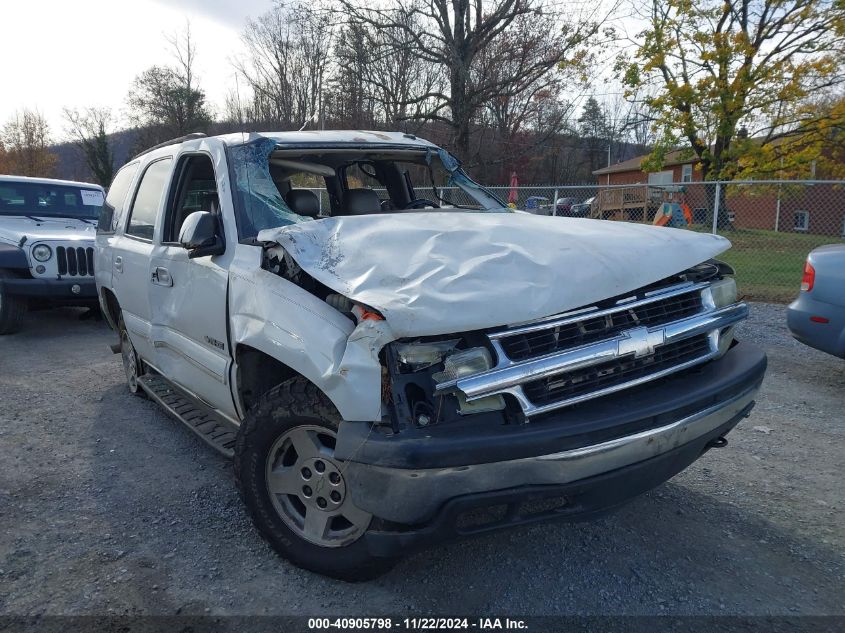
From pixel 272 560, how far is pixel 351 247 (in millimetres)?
1506

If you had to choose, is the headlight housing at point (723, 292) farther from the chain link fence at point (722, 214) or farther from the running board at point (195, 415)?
the chain link fence at point (722, 214)

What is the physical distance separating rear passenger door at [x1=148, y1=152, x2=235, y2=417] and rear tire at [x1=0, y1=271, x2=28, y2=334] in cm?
470

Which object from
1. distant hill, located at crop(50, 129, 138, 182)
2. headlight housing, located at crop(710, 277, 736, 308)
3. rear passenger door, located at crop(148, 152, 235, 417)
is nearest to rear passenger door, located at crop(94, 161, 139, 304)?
rear passenger door, located at crop(148, 152, 235, 417)

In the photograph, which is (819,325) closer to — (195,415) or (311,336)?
(311,336)

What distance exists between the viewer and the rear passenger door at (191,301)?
3.25 m

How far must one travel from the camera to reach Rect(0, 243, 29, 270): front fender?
7.46 m

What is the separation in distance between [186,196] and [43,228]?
5655mm

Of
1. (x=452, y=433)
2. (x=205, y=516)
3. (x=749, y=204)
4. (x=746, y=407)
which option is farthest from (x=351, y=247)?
(x=749, y=204)

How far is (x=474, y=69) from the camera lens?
1878cm

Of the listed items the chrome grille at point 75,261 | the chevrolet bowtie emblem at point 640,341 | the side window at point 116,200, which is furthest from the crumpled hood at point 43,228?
the chevrolet bowtie emblem at point 640,341

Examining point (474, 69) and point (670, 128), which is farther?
point (670, 128)

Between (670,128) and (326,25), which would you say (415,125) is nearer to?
(326,25)

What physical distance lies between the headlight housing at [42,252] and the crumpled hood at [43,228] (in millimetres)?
102

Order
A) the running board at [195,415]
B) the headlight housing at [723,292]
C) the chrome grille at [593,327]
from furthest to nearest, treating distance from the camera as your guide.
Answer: the running board at [195,415] → the headlight housing at [723,292] → the chrome grille at [593,327]
